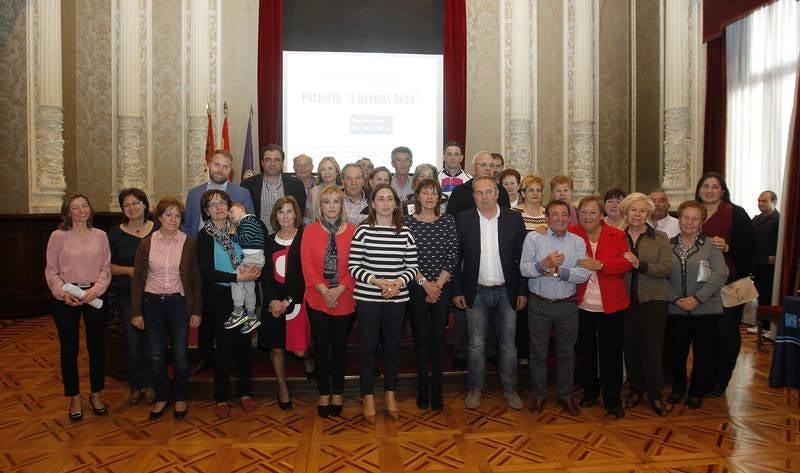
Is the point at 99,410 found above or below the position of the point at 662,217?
below

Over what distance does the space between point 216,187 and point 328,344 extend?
4.75 ft

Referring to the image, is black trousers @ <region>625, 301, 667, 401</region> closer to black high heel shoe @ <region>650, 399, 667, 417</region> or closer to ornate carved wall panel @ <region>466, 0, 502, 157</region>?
black high heel shoe @ <region>650, 399, 667, 417</region>

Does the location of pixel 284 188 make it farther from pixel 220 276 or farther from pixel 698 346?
pixel 698 346

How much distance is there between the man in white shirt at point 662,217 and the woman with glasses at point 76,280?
370 centimetres

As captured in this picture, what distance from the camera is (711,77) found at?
6.66 metres

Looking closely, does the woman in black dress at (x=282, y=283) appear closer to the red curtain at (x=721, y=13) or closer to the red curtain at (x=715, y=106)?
the red curtain at (x=715, y=106)

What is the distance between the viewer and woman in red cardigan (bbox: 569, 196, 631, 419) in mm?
3523

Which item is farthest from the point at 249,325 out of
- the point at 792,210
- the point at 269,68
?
the point at 269,68

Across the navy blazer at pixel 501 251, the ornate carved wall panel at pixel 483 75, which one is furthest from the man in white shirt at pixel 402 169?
the ornate carved wall panel at pixel 483 75

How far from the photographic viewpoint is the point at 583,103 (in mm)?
8062

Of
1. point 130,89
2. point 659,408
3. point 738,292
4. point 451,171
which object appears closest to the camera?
point 659,408

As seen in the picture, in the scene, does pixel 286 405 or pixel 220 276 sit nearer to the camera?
pixel 220 276

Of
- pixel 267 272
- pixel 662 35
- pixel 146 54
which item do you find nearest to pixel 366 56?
pixel 146 54

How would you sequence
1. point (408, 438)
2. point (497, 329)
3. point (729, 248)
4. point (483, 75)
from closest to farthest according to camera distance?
point (408, 438) → point (497, 329) → point (729, 248) → point (483, 75)
